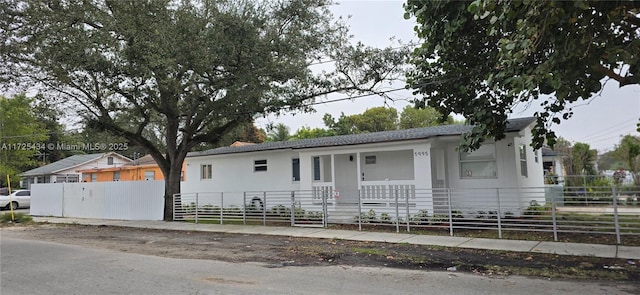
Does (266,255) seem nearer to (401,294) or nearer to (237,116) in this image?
(401,294)

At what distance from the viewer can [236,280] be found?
659 centimetres

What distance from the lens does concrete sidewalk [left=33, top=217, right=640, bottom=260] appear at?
27.4 feet

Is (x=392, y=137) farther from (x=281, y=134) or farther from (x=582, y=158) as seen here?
(x=281, y=134)

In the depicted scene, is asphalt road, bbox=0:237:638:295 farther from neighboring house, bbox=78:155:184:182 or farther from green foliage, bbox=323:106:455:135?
green foliage, bbox=323:106:455:135

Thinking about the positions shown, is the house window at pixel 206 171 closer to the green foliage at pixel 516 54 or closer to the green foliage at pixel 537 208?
the green foliage at pixel 516 54

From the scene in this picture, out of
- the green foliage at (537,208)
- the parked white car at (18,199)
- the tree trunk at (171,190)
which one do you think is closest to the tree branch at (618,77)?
the green foliage at (537,208)

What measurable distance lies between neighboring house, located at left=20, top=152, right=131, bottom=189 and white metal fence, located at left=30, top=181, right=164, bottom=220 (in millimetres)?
13667

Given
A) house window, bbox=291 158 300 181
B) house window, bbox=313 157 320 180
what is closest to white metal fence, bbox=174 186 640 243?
house window, bbox=291 158 300 181

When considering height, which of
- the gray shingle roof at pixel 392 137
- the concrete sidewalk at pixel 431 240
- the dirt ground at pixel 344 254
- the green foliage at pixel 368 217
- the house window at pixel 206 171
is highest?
the gray shingle roof at pixel 392 137

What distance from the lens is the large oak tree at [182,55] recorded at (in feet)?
39.6

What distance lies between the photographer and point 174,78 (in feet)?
43.2

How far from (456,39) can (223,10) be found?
7.92 meters

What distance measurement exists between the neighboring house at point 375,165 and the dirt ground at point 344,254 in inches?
120

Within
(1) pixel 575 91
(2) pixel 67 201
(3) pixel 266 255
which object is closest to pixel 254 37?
(3) pixel 266 255
